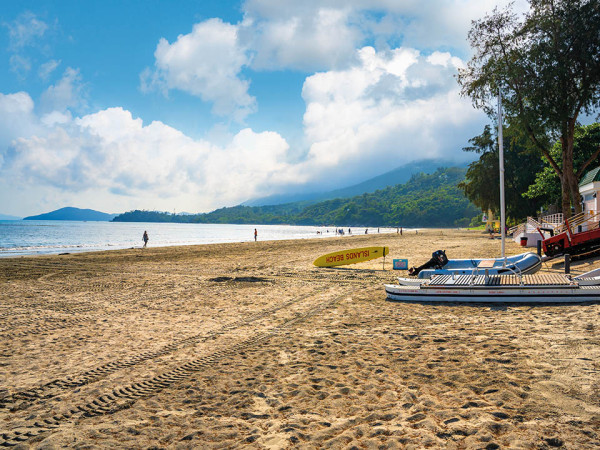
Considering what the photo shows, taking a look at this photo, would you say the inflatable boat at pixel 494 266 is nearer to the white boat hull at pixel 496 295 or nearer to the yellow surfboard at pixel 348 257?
the white boat hull at pixel 496 295

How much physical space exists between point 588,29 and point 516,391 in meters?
22.1

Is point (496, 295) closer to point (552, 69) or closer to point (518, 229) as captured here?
point (552, 69)

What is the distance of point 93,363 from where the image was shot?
6039 millimetres

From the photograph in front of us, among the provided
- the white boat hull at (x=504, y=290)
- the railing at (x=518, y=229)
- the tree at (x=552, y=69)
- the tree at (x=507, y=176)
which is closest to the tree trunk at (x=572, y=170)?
the tree at (x=552, y=69)

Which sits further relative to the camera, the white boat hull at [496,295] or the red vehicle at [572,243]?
the red vehicle at [572,243]

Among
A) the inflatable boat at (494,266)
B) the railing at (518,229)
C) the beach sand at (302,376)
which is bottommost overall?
the beach sand at (302,376)

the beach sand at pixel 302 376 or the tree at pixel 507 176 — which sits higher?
the tree at pixel 507 176

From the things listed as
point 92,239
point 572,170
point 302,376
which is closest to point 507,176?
point 572,170

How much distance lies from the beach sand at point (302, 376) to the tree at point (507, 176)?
41.5 meters

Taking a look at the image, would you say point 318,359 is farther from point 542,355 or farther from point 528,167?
point 528,167

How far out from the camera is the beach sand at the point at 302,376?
383 centimetres

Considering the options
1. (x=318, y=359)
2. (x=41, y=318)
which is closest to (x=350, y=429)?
(x=318, y=359)

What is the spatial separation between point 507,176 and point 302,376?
4675cm

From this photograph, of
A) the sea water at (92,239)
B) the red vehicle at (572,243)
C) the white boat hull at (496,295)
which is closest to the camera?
the white boat hull at (496,295)
